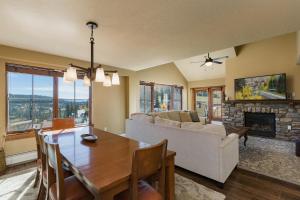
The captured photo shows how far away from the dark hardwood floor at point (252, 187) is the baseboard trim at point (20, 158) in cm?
328

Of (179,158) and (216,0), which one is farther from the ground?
(216,0)

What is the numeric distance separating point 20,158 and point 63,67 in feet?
7.28

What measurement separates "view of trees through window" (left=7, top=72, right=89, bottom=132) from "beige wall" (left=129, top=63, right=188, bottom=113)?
5.78 feet

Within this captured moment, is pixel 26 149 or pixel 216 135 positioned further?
pixel 26 149

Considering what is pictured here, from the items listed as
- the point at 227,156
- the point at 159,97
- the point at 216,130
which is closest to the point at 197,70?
the point at 159,97

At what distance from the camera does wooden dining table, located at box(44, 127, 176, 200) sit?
100 cm

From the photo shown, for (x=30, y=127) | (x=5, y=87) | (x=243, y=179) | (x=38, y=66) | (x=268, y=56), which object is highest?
(x=268, y=56)

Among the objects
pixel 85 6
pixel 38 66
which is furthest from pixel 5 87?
pixel 85 6

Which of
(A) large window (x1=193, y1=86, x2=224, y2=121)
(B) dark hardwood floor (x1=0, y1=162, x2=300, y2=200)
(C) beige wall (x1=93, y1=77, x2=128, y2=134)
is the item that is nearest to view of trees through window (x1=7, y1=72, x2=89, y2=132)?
(C) beige wall (x1=93, y1=77, x2=128, y2=134)

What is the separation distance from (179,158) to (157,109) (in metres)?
4.20

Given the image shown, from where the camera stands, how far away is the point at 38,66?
3564mm

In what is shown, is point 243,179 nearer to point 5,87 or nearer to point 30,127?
point 30,127

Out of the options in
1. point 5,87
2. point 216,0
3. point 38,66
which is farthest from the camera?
point 38,66

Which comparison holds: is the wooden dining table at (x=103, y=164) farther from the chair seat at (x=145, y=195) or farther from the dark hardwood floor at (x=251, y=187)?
the dark hardwood floor at (x=251, y=187)
